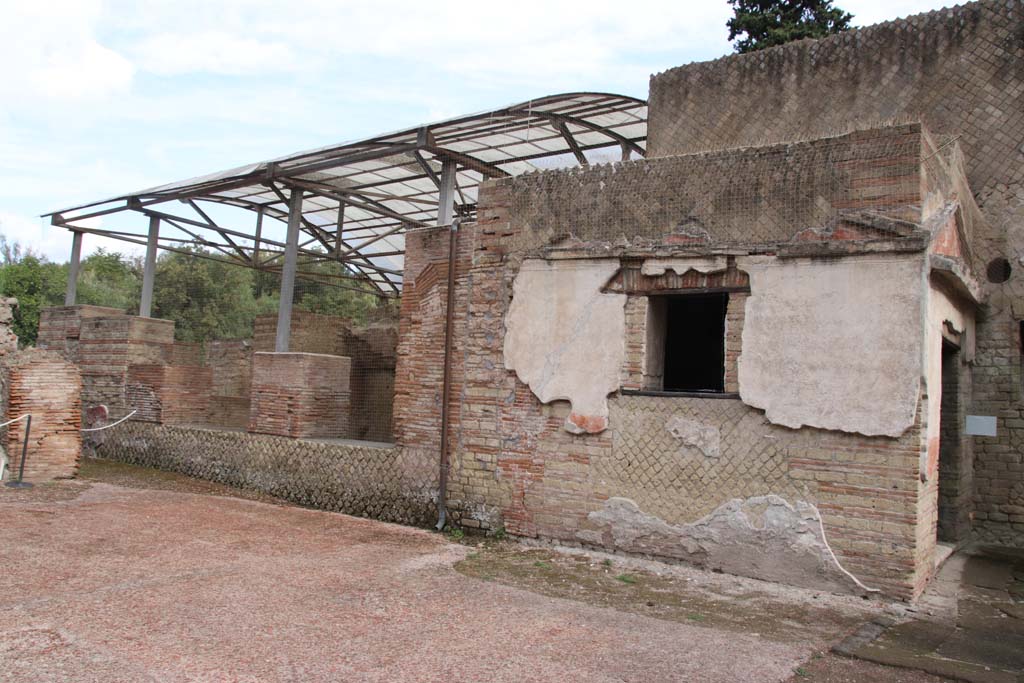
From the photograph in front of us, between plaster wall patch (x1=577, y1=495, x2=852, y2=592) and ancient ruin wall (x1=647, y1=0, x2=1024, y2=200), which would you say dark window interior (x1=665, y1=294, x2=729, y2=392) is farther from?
plaster wall patch (x1=577, y1=495, x2=852, y2=592)

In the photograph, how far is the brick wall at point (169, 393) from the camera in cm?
1221

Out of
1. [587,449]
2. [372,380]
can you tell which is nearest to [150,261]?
[372,380]

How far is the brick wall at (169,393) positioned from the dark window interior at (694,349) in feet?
24.8

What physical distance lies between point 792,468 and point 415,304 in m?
4.34

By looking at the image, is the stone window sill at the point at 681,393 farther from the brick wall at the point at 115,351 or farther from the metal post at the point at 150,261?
the metal post at the point at 150,261

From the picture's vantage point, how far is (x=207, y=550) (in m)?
6.74

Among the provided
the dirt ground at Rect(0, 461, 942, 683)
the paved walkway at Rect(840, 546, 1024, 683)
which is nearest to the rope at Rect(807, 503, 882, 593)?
the dirt ground at Rect(0, 461, 942, 683)

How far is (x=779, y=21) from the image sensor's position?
17391 mm

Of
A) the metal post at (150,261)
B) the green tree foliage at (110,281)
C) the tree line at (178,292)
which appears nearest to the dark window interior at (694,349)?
the metal post at (150,261)

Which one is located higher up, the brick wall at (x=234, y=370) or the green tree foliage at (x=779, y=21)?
the green tree foliage at (x=779, y=21)

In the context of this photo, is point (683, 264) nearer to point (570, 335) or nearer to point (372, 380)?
point (570, 335)

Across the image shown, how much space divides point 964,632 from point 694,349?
4.91 meters

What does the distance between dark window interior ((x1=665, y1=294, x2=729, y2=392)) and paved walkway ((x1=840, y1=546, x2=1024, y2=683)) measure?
3.51 metres

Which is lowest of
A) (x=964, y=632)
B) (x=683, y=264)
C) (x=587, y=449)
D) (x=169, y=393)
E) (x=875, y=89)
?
(x=964, y=632)
